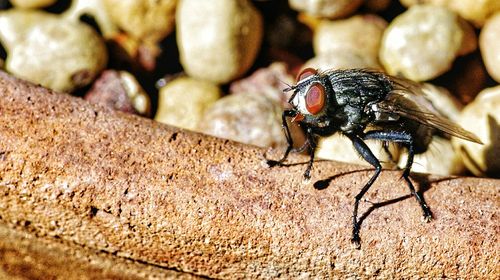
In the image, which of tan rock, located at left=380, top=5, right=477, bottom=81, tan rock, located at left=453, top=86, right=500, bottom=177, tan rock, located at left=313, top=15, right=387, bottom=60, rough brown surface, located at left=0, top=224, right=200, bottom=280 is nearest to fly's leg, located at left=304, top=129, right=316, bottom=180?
rough brown surface, located at left=0, top=224, right=200, bottom=280

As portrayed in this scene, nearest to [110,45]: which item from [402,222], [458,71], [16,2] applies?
[16,2]

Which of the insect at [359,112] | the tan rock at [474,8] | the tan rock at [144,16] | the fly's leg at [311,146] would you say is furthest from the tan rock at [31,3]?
the tan rock at [474,8]

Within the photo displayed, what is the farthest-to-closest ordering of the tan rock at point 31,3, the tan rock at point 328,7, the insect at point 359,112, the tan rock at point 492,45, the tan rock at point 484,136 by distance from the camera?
the tan rock at point 31,3 < the tan rock at point 328,7 < the tan rock at point 492,45 < the tan rock at point 484,136 < the insect at point 359,112

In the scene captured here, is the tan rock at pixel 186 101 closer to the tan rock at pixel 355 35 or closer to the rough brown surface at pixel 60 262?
the tan rock at pixel 355 35

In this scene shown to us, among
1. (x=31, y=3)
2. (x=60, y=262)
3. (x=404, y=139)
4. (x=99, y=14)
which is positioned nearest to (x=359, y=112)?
(x=404, y=139)

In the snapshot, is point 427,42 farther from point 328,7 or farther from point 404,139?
point 404,139

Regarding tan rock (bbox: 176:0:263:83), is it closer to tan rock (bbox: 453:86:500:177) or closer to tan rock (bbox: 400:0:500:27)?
tan rock (bbox: 400:0:500:27)

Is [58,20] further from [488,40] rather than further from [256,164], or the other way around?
[488,40]
